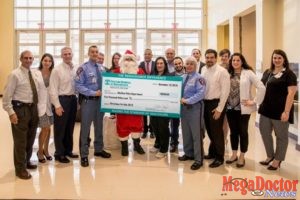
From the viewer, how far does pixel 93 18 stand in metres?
13.9

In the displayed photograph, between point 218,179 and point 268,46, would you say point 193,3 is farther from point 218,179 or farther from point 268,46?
point 218,179

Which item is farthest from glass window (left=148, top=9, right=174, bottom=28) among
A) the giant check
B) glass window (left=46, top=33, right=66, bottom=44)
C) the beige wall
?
the giant check

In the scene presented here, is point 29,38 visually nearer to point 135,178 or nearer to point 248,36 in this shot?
point 248,36

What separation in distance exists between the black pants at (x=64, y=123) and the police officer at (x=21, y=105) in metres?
0.54

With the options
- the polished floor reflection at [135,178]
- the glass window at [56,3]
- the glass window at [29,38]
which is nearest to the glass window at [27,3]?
the glass window at [56,3]

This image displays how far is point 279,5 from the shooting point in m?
6.44

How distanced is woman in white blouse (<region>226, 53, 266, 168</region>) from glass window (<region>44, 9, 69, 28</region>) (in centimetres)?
1134

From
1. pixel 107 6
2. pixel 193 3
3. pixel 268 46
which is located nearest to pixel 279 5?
pixel 268 46

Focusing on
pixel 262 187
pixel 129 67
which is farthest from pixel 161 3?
pixel 262 187

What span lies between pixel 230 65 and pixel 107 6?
10858 millimetres

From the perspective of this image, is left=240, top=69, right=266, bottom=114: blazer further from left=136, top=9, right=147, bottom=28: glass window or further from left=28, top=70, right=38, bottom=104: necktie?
left=136, top=9, right=147, bottom=28: glass window

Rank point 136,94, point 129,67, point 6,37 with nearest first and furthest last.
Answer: point 136,94
point 129,67
point 6,37

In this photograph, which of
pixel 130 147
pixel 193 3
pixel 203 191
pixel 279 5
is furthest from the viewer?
pixel 193 3

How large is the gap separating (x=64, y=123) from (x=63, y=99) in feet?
1.02
